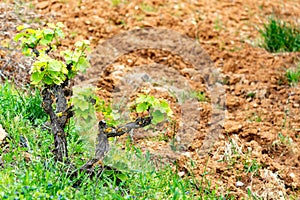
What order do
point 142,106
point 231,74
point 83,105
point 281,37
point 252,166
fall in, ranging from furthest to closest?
1. point 281,37
2. point 231,74
3. point 252,166
4. point 83,105
5. point 142,106

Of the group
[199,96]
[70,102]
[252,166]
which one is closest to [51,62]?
[70,102]

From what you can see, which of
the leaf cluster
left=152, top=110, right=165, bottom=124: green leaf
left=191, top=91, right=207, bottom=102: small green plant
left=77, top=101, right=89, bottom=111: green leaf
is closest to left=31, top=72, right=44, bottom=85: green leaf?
the leaf cluster

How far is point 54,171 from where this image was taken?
10.4 feet

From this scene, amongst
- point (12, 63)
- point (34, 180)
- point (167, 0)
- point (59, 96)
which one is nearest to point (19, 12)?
point (12, 63)

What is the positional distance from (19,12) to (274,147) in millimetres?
2945

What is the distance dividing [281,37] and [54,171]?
278cm

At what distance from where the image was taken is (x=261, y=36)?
17.2 feet

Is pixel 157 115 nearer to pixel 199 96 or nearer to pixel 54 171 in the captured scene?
pixel 54 171

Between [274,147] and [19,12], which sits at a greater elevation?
[19,12]

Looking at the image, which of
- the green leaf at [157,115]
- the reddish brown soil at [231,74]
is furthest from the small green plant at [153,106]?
the reddish brown soil at [231,74]

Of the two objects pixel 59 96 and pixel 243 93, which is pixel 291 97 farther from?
pixel 59 96

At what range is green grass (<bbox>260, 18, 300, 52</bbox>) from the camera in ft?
16.2

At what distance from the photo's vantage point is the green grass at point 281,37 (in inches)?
195

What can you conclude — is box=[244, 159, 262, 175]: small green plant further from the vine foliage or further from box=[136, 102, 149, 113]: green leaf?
box=[136, 102, 149, 113]: green leaf
